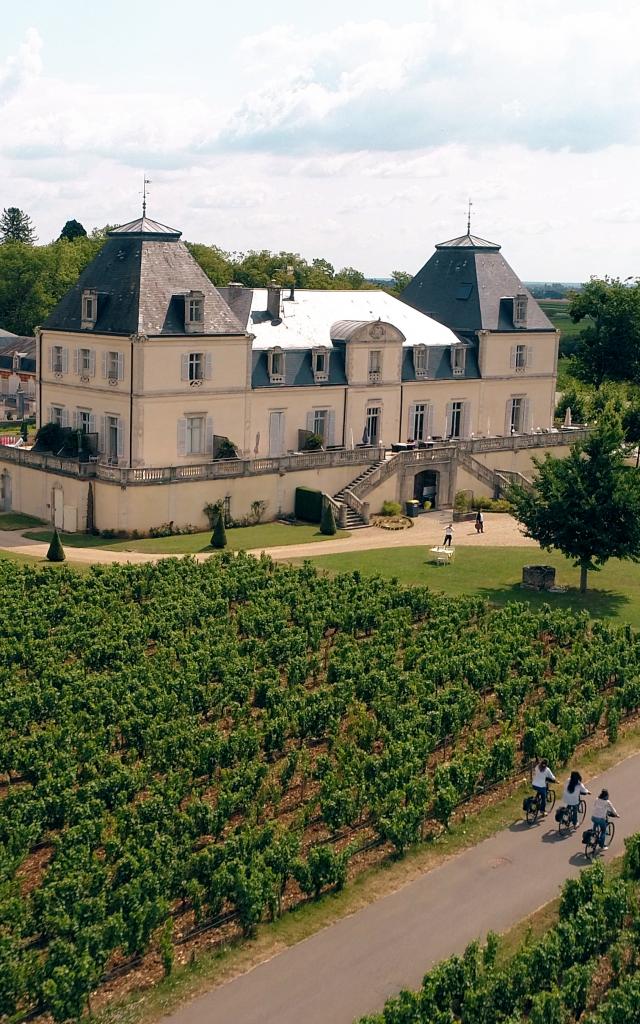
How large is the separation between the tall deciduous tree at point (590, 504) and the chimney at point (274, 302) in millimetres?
20401

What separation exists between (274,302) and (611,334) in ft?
130

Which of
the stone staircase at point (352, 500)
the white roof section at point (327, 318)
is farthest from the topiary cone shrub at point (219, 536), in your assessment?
the white roof section at point (327, 318)

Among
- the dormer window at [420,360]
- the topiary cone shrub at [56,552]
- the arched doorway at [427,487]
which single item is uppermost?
the dormer window at [420,360]

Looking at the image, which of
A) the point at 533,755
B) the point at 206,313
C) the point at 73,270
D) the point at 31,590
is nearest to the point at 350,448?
the point at 206,313

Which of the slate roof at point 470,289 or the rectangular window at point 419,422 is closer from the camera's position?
the rectangular window at point 419,422

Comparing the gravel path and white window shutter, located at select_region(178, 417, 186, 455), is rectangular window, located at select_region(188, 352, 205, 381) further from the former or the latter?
the gravel path

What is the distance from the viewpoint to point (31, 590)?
136 feet

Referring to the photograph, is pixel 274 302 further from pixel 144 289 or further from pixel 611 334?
pixel 611 334

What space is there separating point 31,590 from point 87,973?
2339 cm

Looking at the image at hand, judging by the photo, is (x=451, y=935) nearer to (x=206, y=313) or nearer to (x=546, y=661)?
(x=546, y=661)

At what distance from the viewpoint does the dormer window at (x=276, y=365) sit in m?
58.0

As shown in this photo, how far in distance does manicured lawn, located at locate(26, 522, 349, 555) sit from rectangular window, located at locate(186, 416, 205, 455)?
4045mm

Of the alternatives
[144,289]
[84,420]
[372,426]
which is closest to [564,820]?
[144,289]

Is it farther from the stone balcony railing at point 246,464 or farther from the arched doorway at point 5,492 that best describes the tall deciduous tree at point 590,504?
the arched doorway at point 5,492
